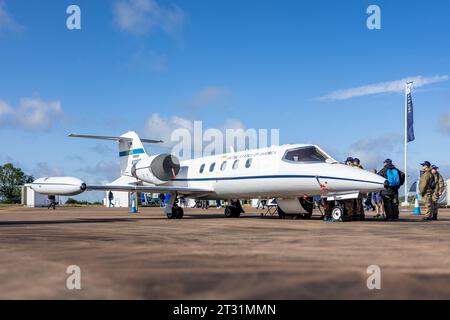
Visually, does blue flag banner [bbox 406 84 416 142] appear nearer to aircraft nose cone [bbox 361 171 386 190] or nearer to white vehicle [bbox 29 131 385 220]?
white vehicle [bbox 29 131 385 220]

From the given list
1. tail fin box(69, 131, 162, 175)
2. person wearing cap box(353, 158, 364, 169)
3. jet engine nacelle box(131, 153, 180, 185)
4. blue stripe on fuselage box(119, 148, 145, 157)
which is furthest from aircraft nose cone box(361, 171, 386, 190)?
blue stripe on fuselage box(119, 148, 145, 157)

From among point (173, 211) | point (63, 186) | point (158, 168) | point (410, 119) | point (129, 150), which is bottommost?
point (173, 211)

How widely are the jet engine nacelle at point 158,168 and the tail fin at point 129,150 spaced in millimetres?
1518

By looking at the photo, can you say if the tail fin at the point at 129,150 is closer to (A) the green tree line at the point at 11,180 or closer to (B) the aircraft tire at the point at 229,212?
(B) the aircraft tire at the point at 229,212

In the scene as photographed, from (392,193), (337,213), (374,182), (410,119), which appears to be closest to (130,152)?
(337,213)

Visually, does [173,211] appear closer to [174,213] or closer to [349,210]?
[174,213]

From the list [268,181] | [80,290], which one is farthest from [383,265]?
[268,181]

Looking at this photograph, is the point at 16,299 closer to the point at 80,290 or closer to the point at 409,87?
the point at 80,290

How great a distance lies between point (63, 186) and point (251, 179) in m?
7.02

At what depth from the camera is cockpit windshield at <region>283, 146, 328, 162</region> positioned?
18.0m

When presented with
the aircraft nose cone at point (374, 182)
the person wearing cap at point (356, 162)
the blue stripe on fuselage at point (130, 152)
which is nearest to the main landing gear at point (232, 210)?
the person wearing cap at point (356, 162)

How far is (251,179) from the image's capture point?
65.2ft
